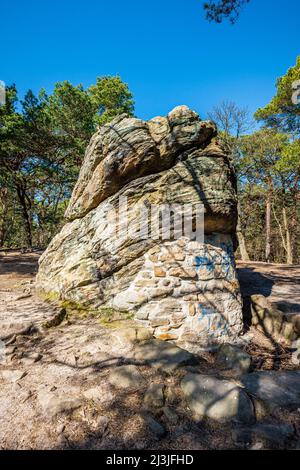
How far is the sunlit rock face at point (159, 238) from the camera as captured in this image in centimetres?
410

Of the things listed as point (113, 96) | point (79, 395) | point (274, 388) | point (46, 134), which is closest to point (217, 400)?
point (274, 388)

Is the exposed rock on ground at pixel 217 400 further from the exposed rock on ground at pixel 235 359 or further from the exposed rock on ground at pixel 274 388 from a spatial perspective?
the exposed rock on ground at pixel 235 359

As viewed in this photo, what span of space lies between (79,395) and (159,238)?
259 cm

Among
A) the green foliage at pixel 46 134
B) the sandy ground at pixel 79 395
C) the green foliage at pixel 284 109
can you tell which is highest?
the green foliage at pixel 284 109

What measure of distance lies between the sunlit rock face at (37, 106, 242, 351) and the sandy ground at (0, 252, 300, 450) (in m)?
0.57

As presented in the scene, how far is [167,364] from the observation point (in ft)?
10.2

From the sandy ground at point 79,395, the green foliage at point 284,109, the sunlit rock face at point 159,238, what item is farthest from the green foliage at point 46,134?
the sandy ground at point 79,395

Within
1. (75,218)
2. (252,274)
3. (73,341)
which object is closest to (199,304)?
(73,341)

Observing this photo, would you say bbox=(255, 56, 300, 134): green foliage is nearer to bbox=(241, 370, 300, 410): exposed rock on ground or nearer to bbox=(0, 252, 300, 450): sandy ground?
bbox=(0, 252, 300, 450): sandy ground

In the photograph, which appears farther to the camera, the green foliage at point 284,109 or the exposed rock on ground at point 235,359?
the green foliage at point 284,109

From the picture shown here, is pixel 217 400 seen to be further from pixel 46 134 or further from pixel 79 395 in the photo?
pixel 46 134

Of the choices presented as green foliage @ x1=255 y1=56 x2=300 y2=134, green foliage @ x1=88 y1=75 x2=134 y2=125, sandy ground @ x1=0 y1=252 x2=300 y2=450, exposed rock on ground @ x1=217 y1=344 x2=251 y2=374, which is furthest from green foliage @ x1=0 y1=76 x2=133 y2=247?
exposed rock on ground @ x1=217 y1=344 x2=251 y2=374

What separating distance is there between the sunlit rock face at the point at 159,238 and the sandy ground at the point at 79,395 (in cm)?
57

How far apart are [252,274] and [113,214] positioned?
6.28m
